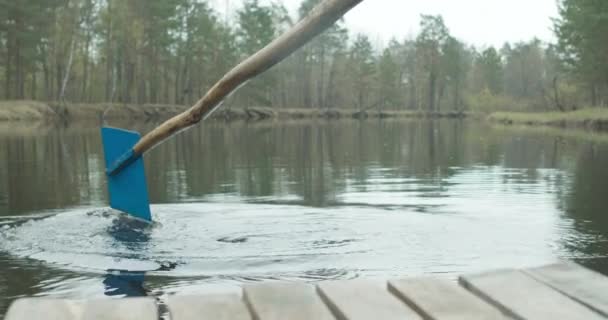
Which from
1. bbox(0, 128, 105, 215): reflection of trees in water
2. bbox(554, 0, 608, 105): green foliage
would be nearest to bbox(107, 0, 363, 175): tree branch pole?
bbox(0, 128, 105, 215): reflection of trees in water

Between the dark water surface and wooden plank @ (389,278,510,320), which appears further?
the dark water surface

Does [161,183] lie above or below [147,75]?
below

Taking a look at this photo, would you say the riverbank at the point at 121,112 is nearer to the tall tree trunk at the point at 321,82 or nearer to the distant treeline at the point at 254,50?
the distant treeline at the point at 254,50

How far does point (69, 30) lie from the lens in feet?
164

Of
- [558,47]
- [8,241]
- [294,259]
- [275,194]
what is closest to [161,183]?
[275,194]

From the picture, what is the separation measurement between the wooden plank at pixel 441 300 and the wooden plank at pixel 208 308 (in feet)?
1.69

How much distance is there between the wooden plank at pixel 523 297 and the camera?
Result: 1951 millimetres

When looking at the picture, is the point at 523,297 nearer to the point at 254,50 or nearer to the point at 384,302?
the point at 384,302

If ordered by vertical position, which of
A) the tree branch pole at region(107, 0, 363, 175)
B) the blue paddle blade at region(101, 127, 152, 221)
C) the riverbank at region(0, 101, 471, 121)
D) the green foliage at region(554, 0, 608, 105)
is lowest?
the blue paddle blade at region(101, 127, 152, 221)

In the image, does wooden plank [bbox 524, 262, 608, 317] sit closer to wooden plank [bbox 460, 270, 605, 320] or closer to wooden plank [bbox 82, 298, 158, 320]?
wooden plank [bbox 460, 270, 605, 320]

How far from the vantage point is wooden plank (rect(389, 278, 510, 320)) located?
1.97m

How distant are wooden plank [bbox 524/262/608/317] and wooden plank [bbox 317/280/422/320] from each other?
1.74 feet

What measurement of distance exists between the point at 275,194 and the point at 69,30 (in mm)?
44796

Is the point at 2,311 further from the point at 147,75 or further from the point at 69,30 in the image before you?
the point at 147,75
